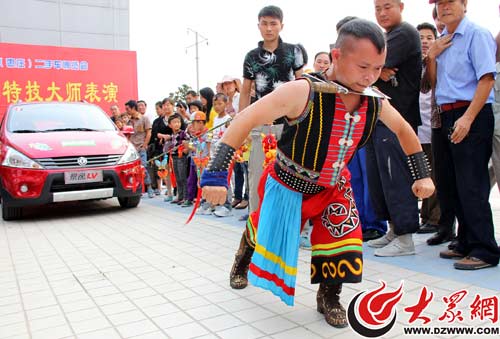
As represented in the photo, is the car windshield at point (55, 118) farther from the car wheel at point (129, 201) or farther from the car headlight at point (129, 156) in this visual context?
the car wheel at point (129, 201)

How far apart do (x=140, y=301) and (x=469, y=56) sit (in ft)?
9.56

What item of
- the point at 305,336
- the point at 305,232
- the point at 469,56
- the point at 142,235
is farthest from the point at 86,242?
the point at 469,56

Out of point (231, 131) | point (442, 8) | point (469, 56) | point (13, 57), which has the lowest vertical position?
point (231, 131)

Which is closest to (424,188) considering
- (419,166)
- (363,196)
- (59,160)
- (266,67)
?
(419,166)

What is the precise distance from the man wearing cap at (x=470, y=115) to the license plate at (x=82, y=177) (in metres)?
4.66

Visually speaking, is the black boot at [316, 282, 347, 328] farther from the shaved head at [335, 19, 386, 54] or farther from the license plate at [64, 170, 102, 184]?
the license plate at [64, 170, 102, 184]

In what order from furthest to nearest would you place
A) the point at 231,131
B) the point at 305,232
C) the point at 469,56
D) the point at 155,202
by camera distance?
the point at 155,202
the point at 305,232
the point at 469,56
the point at 231,131

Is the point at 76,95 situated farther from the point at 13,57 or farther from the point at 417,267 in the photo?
the point at 417,267

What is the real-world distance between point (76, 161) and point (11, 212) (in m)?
1.16

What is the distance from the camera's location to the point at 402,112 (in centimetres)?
395

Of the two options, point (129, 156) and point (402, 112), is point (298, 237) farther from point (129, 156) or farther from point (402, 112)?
point (129, 156)

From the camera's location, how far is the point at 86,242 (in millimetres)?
4895

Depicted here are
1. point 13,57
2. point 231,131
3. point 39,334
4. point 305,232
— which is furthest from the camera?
point 13,57

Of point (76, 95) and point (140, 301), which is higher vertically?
point (76, 95)
